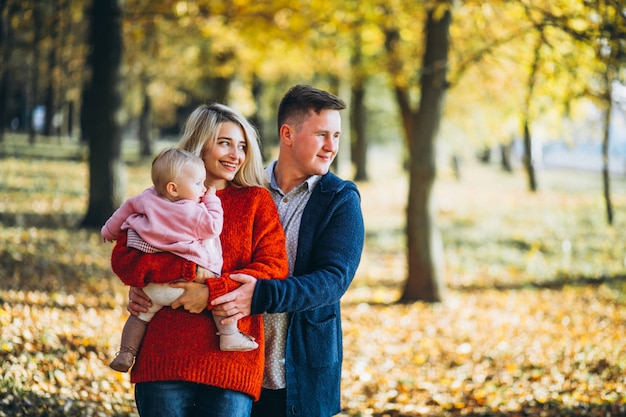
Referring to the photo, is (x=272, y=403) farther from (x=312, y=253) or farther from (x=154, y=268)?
(x=154, y=268)

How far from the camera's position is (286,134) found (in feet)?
10.7

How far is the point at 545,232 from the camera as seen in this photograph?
55.2 feet

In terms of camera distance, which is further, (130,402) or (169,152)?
(130,402)

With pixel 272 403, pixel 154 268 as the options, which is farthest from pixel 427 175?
pixel 154 268

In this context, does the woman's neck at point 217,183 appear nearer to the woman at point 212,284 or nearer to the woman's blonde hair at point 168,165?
the woman at point 212,284

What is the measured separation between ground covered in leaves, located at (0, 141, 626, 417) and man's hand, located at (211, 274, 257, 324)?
7.98ft

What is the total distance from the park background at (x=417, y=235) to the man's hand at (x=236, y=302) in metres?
2.49

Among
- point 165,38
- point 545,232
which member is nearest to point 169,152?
point 545,232

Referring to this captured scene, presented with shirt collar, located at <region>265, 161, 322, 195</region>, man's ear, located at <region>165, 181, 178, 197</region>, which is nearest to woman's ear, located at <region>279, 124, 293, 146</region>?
shirt collar, located at <region>265, 161, 322, 195</region>

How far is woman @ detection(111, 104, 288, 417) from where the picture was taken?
8.86 ft

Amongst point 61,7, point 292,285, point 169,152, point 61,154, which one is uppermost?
point 61,7

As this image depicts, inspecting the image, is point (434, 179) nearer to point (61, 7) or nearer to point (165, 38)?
point (61, 7)

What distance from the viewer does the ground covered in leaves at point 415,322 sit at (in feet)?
18.6

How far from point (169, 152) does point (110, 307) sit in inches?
238
